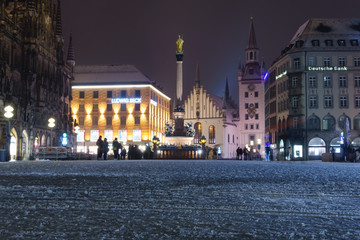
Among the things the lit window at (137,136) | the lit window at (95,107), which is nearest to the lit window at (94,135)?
the lit window at (95,107)

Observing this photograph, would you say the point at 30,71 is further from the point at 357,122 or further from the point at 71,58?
the point at 357,122

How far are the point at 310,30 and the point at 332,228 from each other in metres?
64.1

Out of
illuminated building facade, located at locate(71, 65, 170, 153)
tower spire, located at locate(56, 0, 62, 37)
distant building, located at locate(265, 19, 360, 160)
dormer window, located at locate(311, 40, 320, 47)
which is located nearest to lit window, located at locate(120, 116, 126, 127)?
illuminated building facade, located at locate(71, 65, 170, 153)

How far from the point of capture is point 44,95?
168 feet

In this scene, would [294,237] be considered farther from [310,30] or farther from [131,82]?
[131,82]

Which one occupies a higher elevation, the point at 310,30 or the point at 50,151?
the point at 310,30

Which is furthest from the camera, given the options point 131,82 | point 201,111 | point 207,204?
point 201,111

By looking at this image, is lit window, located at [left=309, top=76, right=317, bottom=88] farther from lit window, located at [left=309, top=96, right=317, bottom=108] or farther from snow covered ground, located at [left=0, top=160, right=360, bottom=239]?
snow covered ground, located at [left=0, top=160, right=360, bottom=239]

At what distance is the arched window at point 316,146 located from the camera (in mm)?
60938

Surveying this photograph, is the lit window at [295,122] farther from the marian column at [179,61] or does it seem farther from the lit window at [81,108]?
the lit window at [81,108]

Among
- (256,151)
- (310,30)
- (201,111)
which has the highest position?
(310,30)

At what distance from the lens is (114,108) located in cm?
8725

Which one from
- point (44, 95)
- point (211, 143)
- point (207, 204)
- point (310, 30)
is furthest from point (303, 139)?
point (207, 204)

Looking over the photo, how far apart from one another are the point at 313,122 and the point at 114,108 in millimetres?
38547
